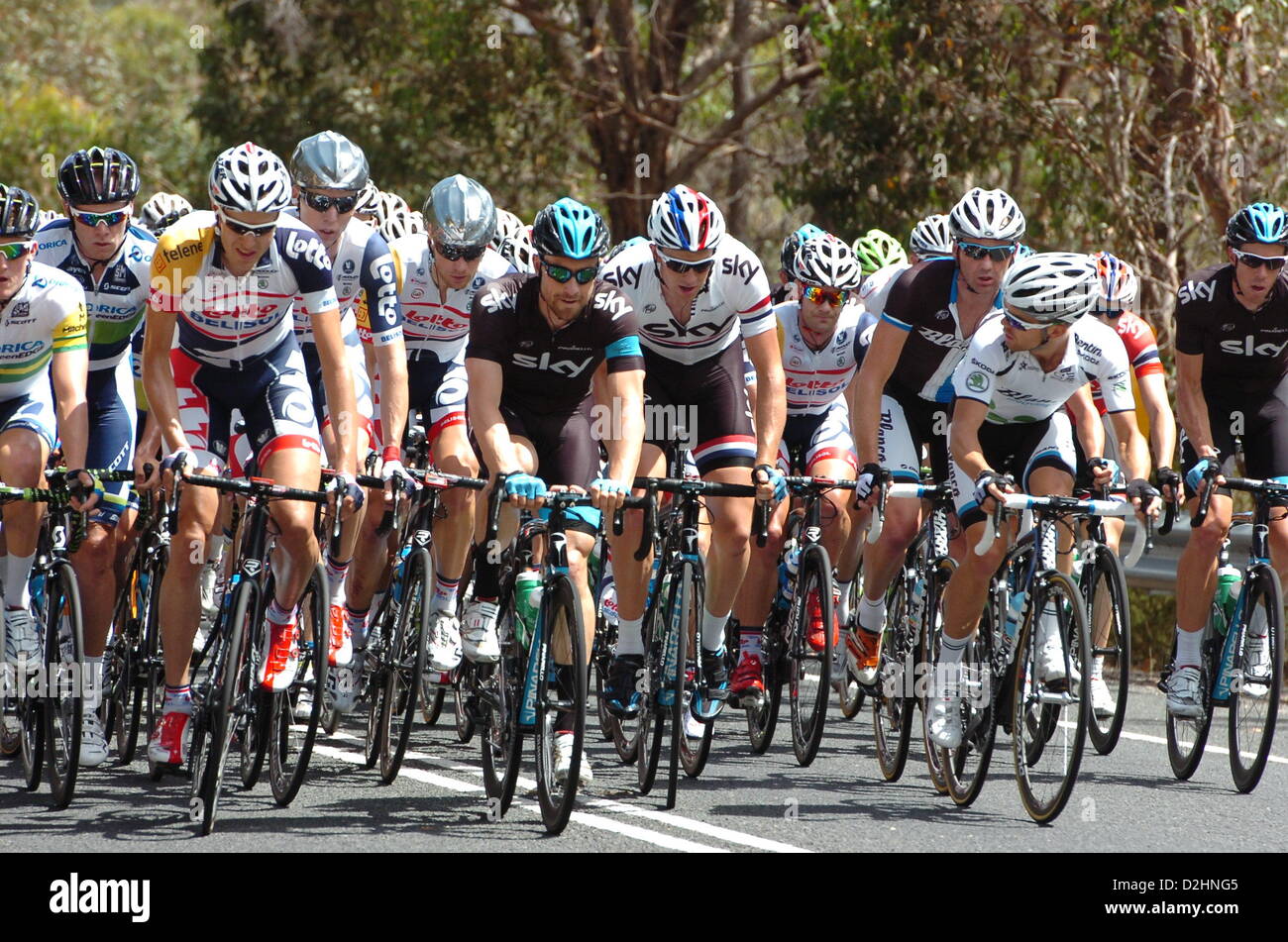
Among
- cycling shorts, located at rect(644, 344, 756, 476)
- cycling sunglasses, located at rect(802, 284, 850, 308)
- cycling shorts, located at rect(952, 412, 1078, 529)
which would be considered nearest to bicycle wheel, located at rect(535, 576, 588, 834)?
cycling shorts, located at rect(644, 344, 756, 476)

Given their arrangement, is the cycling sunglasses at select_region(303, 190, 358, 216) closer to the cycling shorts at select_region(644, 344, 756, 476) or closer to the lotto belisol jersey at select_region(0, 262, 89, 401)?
the lotto belisol jersey at select_region(0, 262, 89, 401)

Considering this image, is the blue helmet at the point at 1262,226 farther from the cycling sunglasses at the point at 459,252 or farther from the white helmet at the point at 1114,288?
the cycling sunglasses at the point at 459,252

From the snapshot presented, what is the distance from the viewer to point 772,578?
8.23 m

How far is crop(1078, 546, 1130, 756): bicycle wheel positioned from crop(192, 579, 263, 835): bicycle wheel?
3032 millimetres

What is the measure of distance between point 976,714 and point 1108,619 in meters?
0.97

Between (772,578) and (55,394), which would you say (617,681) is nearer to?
(772,578)

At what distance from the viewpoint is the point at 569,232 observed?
6582 millimetres

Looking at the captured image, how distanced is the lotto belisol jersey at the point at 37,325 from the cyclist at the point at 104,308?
56 centimetres

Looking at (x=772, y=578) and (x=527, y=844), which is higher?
(x=772, y=578)

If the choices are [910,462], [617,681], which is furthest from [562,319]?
[910,462]

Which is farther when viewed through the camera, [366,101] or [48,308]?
[366,101]

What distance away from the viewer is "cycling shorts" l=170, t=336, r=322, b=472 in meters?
7.11

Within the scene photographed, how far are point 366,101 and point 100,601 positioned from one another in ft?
48.9

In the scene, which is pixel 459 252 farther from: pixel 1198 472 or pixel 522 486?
pixel 1198 472
